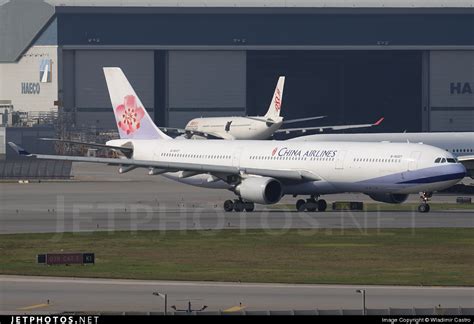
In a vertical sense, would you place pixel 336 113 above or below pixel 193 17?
below

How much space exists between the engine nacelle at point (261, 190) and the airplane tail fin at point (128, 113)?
1279cm

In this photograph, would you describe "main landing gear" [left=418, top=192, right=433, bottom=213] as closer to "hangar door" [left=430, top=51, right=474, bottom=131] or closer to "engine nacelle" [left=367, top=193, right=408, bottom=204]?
"engine nacelle" [left=367, top=193, right=408, bottom=204]

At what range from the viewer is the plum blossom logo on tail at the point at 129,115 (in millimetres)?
84188

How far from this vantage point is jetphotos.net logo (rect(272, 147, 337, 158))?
7244cm

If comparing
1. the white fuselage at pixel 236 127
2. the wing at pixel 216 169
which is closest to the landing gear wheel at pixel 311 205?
the wing at pixel 216 169

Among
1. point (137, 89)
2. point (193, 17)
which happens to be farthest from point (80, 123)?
point (193, 17)

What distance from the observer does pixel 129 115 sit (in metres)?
84.4

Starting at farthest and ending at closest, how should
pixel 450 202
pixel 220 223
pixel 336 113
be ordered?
pixel 336 113
pixel 450 202
pixel 220 223

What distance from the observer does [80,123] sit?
157125 mm

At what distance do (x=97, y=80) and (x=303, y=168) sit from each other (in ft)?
279

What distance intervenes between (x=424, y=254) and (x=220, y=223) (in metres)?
16.3

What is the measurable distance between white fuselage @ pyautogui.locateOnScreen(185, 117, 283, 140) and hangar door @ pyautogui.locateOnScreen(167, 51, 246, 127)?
10616 mm

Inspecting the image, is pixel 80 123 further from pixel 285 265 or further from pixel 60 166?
pixel 285 265

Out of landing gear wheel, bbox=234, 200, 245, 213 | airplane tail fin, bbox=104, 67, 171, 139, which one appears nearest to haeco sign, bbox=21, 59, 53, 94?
airplane tail fin, bbox=104, 67, 171, 139
